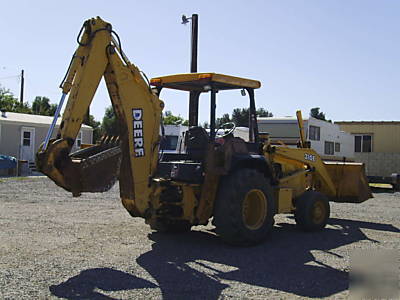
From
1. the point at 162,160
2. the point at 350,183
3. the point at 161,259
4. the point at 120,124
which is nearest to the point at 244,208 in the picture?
the point at 162,160

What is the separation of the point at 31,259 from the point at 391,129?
31.3 meters

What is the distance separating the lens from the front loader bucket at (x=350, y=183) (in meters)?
11.9

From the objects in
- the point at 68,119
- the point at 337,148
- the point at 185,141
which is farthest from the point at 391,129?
the point at 68,119

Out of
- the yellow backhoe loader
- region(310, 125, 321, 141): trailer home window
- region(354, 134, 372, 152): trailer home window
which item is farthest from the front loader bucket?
region(354, 134, 372, 152): trailer home window

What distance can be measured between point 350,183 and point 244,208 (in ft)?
13.9

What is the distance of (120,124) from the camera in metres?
7.89

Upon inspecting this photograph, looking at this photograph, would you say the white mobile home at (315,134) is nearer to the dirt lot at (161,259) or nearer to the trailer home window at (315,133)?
the trailer home window at (315,133)

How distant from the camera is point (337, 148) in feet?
82.1

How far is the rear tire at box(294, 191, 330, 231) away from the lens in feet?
33.7

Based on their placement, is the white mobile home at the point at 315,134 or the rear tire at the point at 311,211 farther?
the white mobile home at the point at 315,134

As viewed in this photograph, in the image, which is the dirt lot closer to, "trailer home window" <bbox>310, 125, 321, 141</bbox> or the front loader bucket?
the front loader bucket

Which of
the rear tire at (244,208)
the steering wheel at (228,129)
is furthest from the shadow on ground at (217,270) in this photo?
the steering wheel at (228,129)

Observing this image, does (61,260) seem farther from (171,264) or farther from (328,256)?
(328,256)

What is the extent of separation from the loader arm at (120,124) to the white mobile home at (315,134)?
32.0 ft
